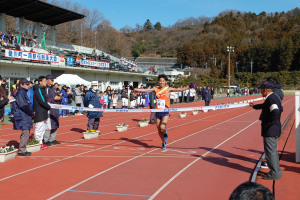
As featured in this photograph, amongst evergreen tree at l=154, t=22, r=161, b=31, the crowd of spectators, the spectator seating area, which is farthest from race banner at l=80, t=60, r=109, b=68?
evergreen tree at l=154, t=22, r=161, b=31

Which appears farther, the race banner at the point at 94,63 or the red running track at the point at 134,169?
the race banner at the point at 94,63

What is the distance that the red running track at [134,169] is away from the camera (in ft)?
18.6

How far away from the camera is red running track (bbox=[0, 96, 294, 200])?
18.6 feet

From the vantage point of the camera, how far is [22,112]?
838 cm

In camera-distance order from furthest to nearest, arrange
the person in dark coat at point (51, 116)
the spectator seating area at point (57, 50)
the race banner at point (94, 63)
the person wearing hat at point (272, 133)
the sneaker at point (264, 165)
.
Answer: the race banner at point (94, 63)
the spectator seating area at point (57, 50)
the person in dark coat at point (51, 116)
the sneaker at point (264, 165)
the person wearing hat at point (272, 133)

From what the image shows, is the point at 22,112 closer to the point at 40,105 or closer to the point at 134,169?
the point at 40,105

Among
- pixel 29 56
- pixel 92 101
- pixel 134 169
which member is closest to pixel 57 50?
pixel 29 56

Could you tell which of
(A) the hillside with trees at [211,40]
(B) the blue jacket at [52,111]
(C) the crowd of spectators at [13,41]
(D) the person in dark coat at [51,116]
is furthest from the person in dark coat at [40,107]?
(A) the hillside with trees at [211,40]

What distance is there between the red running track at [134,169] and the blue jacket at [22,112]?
0.86 metres

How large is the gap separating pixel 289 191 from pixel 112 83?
39586mm

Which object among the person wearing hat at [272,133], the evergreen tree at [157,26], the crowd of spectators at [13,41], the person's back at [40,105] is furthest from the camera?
the evergreen tree at [157,26]

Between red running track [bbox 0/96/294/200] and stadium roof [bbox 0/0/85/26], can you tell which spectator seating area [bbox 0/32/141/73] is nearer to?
stadium roof [bbox 0/0/85/26]

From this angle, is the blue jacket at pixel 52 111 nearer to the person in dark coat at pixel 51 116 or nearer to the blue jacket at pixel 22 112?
the person in dark coat at pixel 51 116

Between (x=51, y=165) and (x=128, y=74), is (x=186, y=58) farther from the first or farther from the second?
(x=51, y=165)
